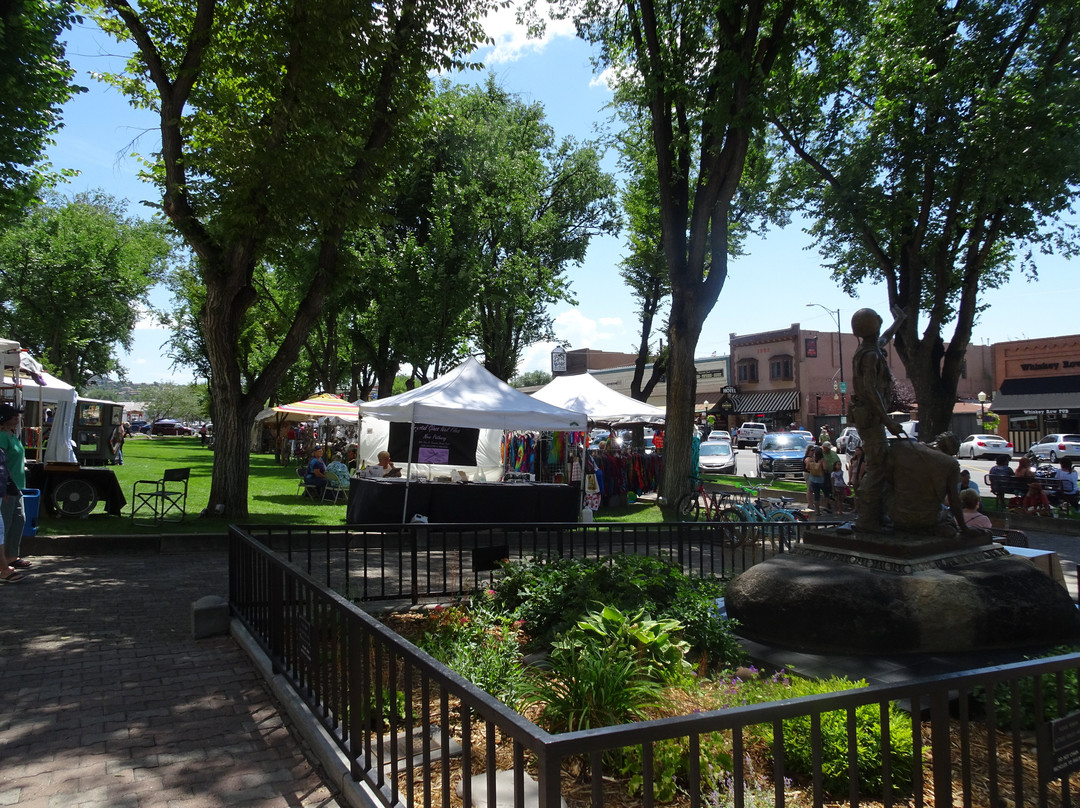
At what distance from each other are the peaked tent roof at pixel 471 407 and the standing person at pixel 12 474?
19.7 feet

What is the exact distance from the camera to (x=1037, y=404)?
47.8m

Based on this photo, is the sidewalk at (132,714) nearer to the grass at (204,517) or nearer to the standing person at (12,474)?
the standing person at (12,474)

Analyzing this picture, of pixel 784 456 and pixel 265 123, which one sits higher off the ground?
pixel 265 123

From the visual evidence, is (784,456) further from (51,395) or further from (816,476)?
(51,395)

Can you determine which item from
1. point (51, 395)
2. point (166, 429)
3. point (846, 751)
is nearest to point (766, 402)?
point (51, 395)

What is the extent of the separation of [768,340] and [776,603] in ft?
198

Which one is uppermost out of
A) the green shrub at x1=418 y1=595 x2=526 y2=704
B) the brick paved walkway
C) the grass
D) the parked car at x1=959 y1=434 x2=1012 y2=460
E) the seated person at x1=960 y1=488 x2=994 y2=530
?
the parked car at x1=959 y1=434 x2=1012 y2=460

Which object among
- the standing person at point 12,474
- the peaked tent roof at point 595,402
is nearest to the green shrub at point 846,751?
the standing person at point 12,474

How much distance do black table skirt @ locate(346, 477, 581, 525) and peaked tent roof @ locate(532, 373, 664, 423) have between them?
5881mm

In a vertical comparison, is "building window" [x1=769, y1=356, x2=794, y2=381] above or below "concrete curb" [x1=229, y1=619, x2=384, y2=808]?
above

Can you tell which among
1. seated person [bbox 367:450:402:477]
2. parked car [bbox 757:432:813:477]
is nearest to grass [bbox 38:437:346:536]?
seated person [bbox 367:450:402:477]

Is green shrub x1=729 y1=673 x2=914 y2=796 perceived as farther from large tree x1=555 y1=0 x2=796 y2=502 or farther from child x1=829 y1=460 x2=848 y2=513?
child x1=829 y1=460 x2=848 y2=513

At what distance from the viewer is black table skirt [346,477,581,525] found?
45.0 feet

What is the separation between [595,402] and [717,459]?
13363 mm
